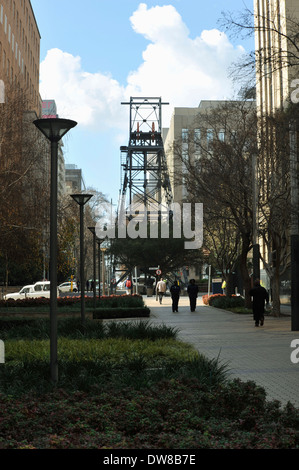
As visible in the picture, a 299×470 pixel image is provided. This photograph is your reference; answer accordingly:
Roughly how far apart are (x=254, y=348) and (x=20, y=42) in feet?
180

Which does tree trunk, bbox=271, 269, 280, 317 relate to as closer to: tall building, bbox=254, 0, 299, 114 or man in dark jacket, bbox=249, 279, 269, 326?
man in dark jacket, bbox=249, 279, 269, 326

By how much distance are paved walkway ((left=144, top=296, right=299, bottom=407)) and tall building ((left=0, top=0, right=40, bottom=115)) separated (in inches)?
1128

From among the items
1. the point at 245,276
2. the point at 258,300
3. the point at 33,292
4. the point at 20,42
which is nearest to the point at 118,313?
the point at 258,300

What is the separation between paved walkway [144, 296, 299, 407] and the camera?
35.4 feet

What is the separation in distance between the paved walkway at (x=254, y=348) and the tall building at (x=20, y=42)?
2864 cm

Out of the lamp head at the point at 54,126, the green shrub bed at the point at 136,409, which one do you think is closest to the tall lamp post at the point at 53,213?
the lamp head at the point at 54,126

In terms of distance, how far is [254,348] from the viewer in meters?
16.0

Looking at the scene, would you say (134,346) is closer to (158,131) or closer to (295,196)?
(295,196)

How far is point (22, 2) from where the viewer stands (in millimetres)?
66000

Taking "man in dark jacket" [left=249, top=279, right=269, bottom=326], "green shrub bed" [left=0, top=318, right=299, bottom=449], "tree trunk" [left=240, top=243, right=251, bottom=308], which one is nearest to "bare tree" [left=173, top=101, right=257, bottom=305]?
"tree trunk" [left=240, top=243, right=251, bottom=308]

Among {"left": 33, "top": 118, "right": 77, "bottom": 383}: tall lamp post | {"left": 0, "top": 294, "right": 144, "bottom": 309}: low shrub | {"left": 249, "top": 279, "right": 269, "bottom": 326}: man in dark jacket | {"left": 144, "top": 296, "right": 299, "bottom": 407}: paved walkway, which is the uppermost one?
{"left": 33, "top": 118, "right": 77, "bottom": 383}: tall lamp post

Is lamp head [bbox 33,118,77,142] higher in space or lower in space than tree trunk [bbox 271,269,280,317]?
higher

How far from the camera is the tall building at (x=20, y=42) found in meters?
55.8
